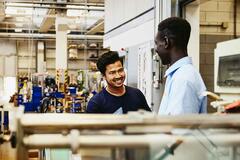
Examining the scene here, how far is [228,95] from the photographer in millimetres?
3150

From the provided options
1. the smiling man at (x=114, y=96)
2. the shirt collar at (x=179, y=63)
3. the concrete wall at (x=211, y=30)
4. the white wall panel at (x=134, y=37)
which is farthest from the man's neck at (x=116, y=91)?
the concrete wall at (x=211, y=30)

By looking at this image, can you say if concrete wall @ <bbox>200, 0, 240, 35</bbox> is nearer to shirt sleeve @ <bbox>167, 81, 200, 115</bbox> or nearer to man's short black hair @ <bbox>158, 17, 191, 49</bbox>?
man's short black hair @ <bbox>158, 17, 191, 49</bbox>

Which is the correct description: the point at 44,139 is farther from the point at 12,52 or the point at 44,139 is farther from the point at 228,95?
the point at 12,52

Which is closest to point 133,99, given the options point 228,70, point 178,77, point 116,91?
point 116,91

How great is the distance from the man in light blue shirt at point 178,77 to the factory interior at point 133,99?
0.45ft

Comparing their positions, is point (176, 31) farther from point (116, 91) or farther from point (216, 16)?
point (216, 16)

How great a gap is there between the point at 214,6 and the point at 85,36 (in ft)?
30.4

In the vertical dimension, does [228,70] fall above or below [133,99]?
above

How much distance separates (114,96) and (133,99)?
144mm

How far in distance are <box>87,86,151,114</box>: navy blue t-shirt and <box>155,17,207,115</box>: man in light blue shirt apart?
3.20 feet

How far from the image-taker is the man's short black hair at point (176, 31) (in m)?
1.82

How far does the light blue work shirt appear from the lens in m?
1.59

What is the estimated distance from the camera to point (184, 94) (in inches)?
63.3

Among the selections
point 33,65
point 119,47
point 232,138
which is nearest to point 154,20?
point 119,47
